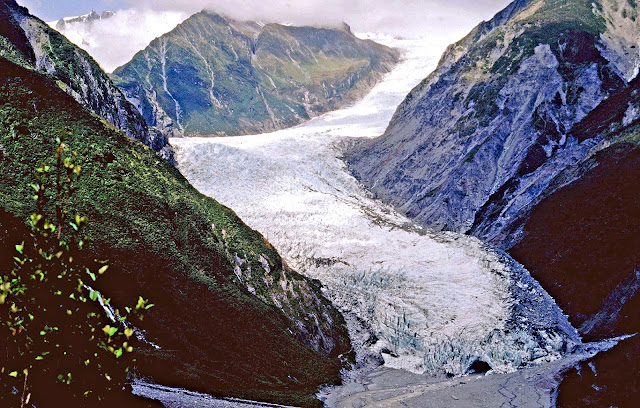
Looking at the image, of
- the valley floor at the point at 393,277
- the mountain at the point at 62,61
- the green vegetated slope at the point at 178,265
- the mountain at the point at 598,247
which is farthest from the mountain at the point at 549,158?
the mountain at the point at 62,61

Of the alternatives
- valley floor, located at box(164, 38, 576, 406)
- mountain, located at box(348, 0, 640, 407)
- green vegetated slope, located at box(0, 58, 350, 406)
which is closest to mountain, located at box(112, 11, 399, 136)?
Answer: mountain, located at box(348, 0, 640, 407)

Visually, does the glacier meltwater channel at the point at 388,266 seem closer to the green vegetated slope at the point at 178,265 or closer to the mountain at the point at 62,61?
the green vegetated slope at the point at 178,265

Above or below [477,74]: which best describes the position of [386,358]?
below

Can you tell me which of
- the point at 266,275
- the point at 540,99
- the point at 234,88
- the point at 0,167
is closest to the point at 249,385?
the point at 266,275

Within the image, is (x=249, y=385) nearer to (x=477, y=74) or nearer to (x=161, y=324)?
(x=161, y=324)

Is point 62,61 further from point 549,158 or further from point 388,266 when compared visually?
point 549,158

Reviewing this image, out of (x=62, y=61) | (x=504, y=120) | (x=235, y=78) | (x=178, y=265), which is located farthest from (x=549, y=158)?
(x=235, y=78)

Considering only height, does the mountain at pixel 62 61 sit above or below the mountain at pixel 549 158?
above
